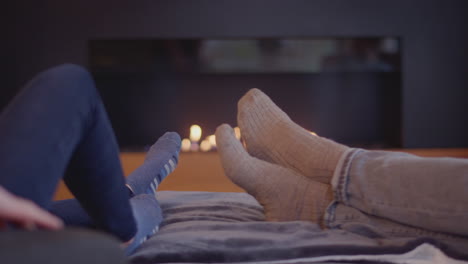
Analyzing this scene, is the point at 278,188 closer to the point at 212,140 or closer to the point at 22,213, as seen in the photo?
the point at 22,213

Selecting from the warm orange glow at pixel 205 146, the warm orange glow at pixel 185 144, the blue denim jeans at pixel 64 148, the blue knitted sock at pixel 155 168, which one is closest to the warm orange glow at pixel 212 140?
the warm orange glow at pixel 205 146

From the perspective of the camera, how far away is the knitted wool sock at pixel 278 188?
94 cm

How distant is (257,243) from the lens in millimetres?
786

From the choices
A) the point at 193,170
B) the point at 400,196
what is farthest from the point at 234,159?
the point at 193,170

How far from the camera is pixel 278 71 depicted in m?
3.20

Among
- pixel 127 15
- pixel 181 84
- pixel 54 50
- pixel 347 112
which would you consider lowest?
pixel 347 112

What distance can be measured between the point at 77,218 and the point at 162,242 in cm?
15

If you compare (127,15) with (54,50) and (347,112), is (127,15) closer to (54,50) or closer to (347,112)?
(54,50)

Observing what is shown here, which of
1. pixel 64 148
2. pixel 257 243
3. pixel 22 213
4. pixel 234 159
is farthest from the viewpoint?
pixel 234 159

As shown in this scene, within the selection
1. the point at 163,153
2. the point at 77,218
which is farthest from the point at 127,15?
the point at 77,218

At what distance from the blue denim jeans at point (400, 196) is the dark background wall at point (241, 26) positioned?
7.87ft

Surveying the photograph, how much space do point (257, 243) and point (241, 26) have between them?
98.9 inches

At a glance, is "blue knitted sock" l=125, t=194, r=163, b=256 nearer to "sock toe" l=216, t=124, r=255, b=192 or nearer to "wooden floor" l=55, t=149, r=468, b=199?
"sock toe" l=216, t=124, r=255, b=192

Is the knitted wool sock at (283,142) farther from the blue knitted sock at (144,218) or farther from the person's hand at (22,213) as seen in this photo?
the person's hand at (22,213)
